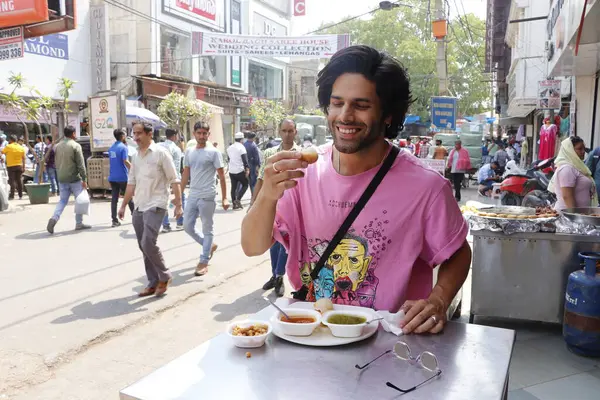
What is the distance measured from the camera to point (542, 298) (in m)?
4.89

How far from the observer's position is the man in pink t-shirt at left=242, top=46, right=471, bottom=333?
6.25ft

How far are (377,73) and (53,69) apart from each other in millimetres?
23724

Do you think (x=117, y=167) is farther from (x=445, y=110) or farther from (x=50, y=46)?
(x=50, y=46)

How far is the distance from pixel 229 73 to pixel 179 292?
2967 centimetres

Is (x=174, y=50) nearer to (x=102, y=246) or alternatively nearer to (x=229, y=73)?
(x=229, y=73)

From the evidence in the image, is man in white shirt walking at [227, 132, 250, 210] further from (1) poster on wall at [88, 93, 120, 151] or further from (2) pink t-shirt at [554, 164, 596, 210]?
(2) pink t-shirt at [554, 164, 596, 210]

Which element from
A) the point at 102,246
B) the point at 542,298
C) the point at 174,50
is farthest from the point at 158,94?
the point at 542,298

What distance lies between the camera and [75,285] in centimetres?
647

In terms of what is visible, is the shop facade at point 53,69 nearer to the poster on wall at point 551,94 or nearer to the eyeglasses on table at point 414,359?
the poster on wall at point 551,94

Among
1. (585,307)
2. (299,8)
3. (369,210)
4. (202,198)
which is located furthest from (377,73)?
(299,8)

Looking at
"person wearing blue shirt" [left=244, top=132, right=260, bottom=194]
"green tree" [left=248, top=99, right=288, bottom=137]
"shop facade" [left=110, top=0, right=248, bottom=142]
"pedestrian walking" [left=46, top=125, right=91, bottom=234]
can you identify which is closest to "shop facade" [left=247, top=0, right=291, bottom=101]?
"green tree" [left=248, top=99, right=288, bottom=137]

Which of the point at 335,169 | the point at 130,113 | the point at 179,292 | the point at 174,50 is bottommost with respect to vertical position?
the point at 179,292

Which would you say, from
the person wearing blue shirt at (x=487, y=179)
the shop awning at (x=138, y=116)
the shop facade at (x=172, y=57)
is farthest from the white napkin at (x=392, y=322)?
the shop facade at (x=172, y=57)

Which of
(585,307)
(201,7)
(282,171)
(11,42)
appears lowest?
(585,307)
